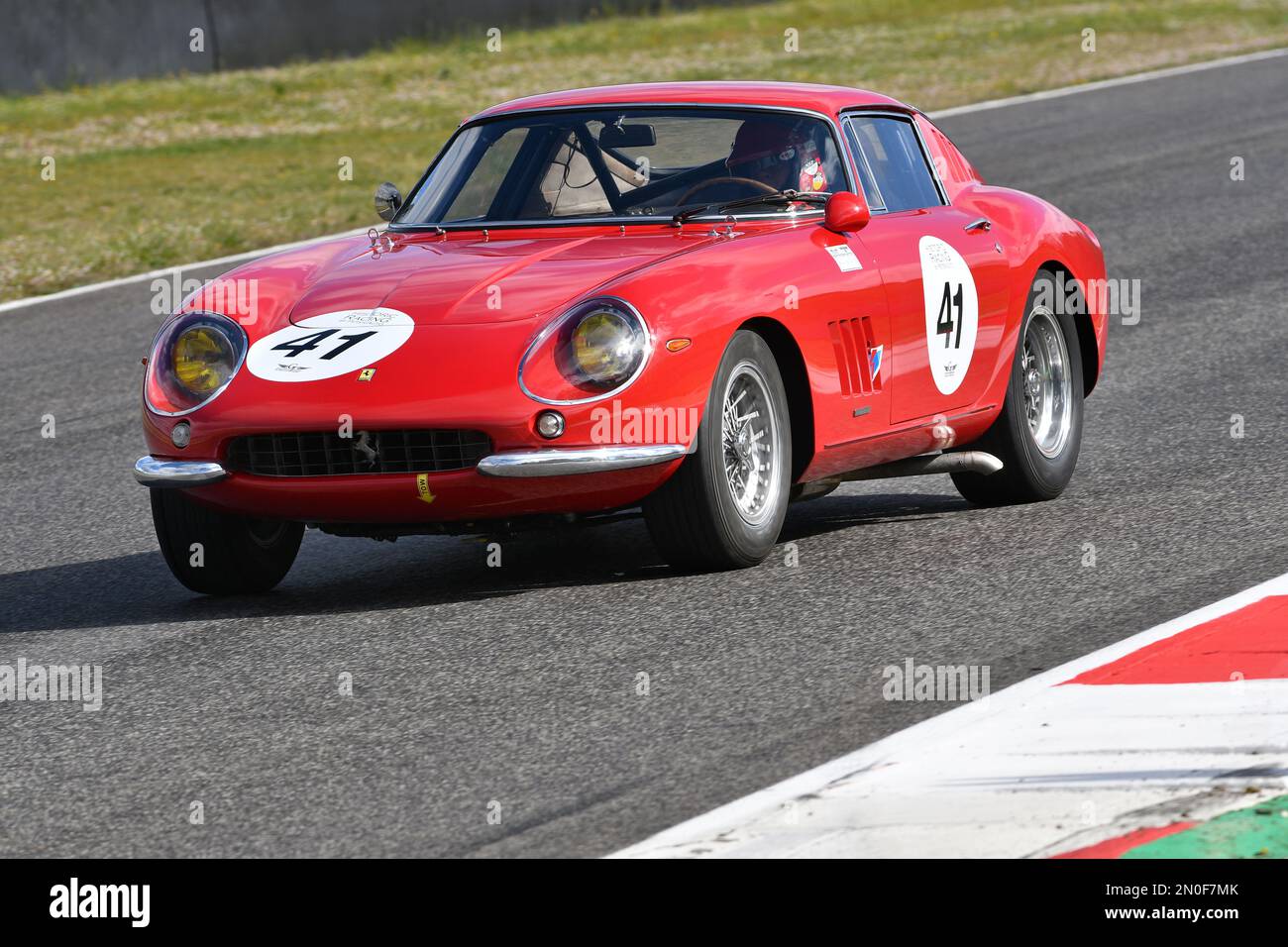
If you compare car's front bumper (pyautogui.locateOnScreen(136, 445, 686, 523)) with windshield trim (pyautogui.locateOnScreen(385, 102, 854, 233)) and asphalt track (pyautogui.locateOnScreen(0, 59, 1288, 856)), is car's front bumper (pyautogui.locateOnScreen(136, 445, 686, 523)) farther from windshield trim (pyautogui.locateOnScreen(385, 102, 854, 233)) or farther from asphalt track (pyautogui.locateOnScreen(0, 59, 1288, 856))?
windshield trim (pyautogui.locateOnScreen(385, 102, 854, 233))

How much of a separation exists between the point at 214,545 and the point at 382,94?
17399mm

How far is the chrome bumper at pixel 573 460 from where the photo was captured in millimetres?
5410

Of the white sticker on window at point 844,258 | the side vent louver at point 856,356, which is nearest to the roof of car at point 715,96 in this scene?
the white sticker on window at point 844,258

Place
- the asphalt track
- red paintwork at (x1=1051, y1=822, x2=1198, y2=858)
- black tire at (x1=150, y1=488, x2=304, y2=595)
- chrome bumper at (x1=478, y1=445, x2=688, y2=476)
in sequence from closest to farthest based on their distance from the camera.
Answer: red paintwork at (x1=1051, y1=822, x2=1198, y2=858) → the asphalt track → chrome bumper at (x1=478, y1=445, x2=688, y2=476) → black tire at (x1=150, y1=488, x2=304, y2=595)

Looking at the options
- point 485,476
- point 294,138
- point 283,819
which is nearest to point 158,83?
point 294,138

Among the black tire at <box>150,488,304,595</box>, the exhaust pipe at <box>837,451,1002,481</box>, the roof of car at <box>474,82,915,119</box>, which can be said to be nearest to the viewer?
the black tire at <box>150,488,304,595</box>

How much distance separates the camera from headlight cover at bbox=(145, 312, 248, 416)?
579 centimetres

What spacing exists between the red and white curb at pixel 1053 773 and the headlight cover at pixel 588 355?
1.41 meters

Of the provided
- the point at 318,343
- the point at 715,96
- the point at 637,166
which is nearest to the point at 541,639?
the point at 318,343

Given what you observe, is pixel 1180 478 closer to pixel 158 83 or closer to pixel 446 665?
pixel 446 665

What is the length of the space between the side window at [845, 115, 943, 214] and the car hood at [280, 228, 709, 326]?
880 mm

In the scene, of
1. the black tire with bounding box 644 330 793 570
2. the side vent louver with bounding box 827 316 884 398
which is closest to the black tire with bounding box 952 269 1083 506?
the side vent louver with bounding box 827 316 884 398

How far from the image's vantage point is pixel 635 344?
550 cm

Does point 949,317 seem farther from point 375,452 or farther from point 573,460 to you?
point 375,452
